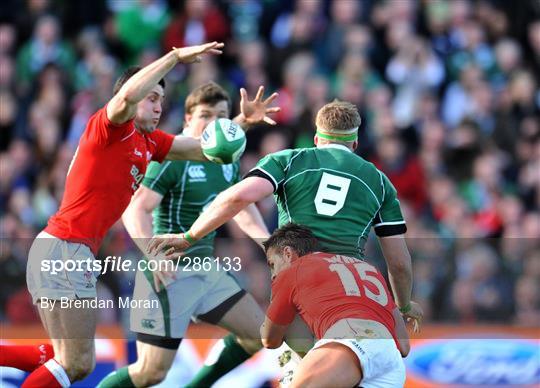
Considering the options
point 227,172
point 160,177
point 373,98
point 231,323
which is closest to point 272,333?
point 231,323

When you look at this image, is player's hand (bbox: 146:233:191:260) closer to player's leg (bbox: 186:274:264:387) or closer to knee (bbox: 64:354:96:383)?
knee (bbox: 64:354:96:383)

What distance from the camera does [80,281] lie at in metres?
8.58

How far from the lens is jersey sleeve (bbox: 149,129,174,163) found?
9.20 metres

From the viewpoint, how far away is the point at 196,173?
32.5 feet

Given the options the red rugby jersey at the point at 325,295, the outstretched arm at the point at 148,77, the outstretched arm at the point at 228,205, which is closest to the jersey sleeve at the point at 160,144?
the outstretched arm at the point at 148,77

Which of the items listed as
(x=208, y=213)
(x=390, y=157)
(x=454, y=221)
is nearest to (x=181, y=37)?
(x=390, y=157)

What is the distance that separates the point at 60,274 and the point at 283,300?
189 centimetres

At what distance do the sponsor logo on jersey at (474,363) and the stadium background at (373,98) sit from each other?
2.02 feet

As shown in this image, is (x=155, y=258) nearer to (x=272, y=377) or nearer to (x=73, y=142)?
(x=272, y=377)

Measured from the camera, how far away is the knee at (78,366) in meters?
8.51

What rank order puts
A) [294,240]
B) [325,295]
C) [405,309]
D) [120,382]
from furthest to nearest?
[120,382] → [405,309] → [294,240] → [325,295]

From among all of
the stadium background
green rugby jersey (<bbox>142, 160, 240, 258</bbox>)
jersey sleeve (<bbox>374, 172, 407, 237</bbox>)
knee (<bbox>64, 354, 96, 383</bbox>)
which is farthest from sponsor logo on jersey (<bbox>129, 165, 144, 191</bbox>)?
the stadium background

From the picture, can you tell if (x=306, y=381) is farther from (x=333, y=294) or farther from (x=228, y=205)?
(x=228, y=205)

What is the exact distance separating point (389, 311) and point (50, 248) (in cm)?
258
